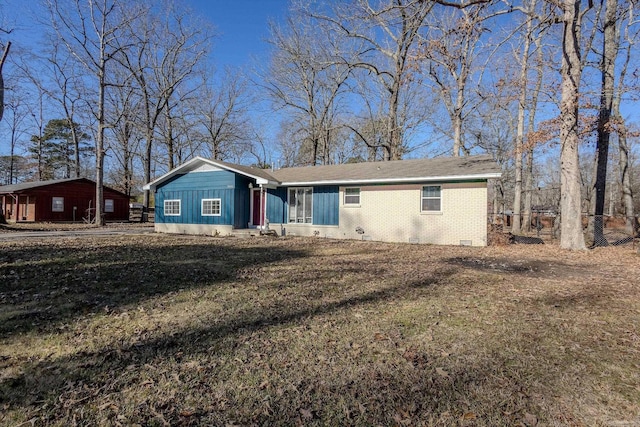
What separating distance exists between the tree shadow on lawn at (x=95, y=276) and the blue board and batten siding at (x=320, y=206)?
5529 mm

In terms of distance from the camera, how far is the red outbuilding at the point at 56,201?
27.3 metres

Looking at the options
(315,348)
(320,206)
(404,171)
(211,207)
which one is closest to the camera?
(315,348)

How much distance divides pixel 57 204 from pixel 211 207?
18.8 m

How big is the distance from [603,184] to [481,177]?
5.94 m

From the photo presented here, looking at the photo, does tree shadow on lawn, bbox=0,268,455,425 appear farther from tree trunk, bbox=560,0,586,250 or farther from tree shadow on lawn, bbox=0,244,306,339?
tree trunk, bbox=560,0,586,250

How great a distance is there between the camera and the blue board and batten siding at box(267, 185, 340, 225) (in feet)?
52.5

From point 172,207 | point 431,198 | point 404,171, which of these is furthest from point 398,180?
point 172,207

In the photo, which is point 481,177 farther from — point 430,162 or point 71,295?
point 71,295

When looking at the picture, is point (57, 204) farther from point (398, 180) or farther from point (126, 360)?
point (126, 360)

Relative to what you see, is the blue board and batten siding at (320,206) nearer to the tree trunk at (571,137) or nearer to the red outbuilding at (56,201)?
the tree trunk at (571,137)

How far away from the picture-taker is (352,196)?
15.6 m

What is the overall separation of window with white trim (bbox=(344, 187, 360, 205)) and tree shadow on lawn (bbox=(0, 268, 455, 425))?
10.6m

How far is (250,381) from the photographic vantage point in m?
2.93

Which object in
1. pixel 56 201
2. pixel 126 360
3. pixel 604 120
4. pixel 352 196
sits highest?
pixel 604 120
